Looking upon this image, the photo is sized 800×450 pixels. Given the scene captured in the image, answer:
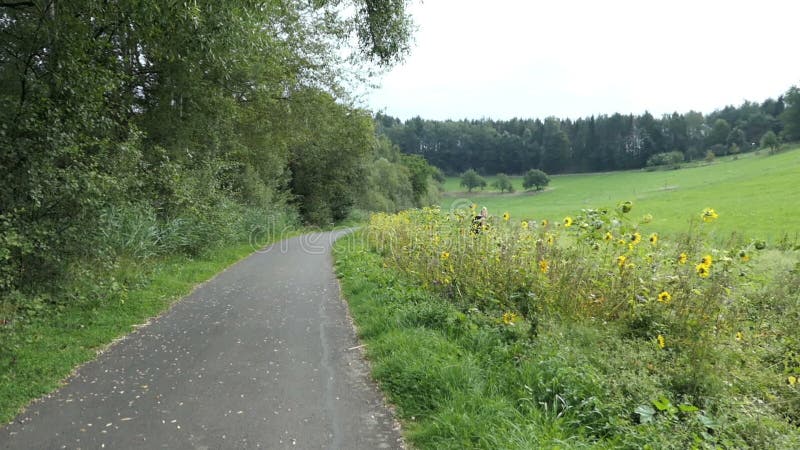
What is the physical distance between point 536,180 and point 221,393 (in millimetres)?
79768

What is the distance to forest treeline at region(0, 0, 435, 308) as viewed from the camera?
220 inches

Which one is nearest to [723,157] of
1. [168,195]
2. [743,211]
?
[743,211]

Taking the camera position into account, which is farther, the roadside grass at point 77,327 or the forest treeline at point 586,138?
the forest treeline at point 586,138

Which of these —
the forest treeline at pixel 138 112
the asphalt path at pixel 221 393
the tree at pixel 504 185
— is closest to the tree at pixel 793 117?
the tree at pixel 504 185

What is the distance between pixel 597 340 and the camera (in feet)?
14.2

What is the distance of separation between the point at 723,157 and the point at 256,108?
88.9m

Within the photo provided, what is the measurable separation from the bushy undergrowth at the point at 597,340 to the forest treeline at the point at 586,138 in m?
76.6

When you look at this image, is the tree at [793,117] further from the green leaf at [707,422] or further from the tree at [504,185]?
the green leaf at [707,422]

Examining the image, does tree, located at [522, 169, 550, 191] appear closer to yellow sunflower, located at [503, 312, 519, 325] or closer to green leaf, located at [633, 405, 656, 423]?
yellow sunflower, located at [503, 312, 519, 325]

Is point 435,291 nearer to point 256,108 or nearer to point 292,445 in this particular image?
point 292,445

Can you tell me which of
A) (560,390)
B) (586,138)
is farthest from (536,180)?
(560,390)

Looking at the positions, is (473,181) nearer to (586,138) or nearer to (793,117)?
(586,138)

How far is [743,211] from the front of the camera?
22.3 metres

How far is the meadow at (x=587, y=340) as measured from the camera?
318 cm
